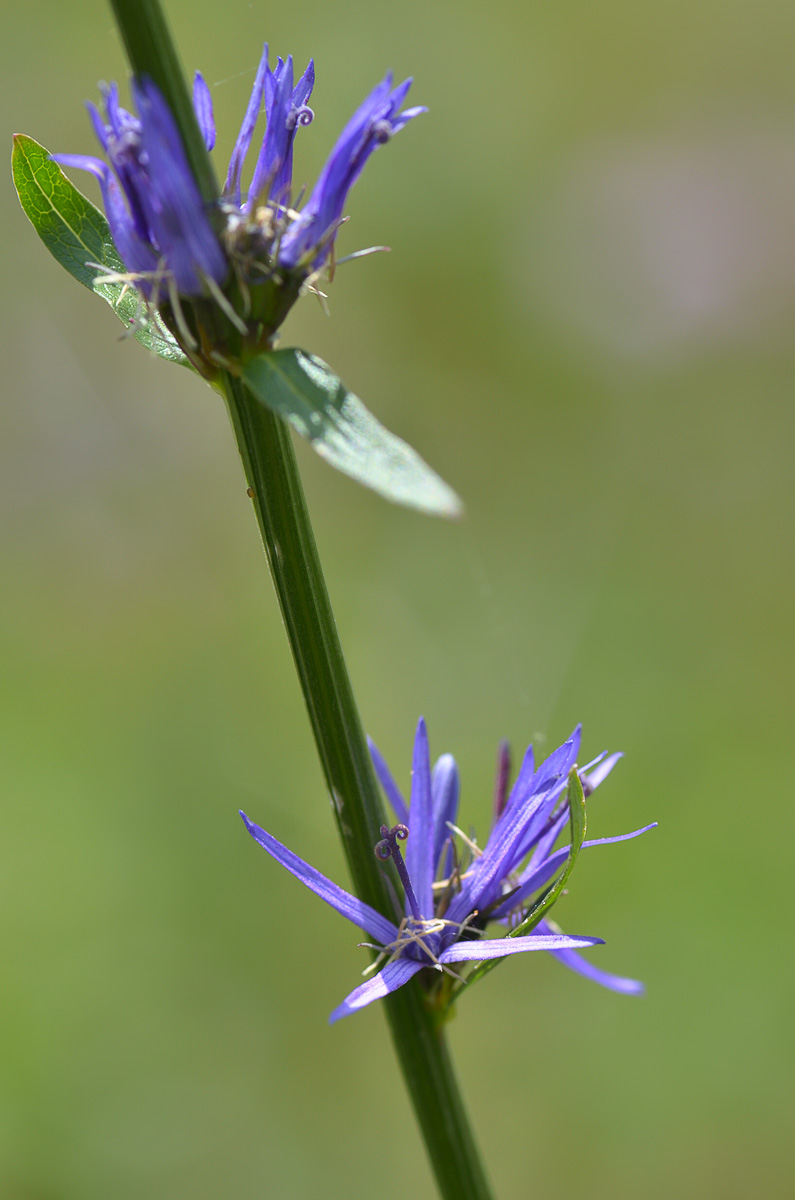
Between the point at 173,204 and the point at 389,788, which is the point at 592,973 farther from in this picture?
the point at 173,204

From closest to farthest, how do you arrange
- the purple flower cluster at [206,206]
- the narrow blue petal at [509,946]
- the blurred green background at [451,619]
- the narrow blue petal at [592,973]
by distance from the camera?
the purple flower cluster at [206,206] → the narrow blue petal at [509,946] → the narrow blue petal at [592,973] → the blurred green background at [451,619]

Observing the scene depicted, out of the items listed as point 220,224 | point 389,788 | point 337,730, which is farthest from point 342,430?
point 389,788

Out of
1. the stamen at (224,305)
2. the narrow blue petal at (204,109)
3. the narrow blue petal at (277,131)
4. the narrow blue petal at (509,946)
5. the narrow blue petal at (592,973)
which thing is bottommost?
the narrow blue petal at (592,973)

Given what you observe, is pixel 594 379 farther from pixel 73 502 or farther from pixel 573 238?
pixel 73 502

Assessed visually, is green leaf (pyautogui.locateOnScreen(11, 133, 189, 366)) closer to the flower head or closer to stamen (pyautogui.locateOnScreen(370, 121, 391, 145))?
the flower head

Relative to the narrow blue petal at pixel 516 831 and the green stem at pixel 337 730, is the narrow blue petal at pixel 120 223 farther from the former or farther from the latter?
the narrow blue petal at pixel 516 831

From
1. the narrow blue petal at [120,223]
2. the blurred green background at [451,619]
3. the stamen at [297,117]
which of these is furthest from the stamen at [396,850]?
the blurred green background at [451,619]

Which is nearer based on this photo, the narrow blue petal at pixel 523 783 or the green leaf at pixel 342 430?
the green leaf at pixel 342 430

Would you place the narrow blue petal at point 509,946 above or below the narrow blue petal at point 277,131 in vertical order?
below
